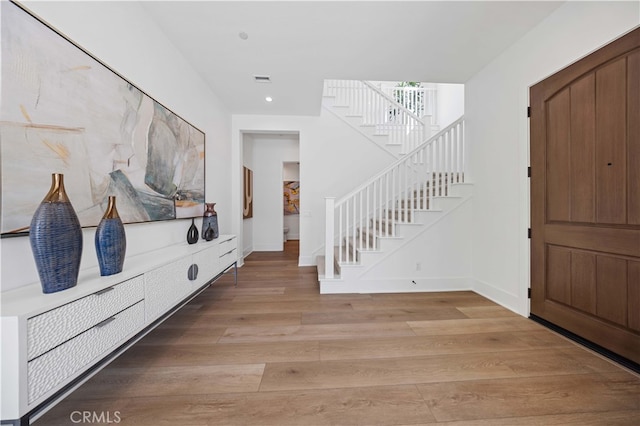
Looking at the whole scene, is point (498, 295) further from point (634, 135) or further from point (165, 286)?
point (165, 286)

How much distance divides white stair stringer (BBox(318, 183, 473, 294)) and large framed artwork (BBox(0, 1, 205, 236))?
7.56ft

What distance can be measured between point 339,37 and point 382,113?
104 inches

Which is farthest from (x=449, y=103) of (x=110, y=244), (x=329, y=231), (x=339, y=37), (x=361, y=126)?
(x=110, y=244)

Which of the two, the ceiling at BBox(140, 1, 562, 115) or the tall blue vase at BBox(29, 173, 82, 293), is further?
the ceiling at BBox(140, 1, 562, 115)

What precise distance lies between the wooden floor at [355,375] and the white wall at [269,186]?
11.4 feet

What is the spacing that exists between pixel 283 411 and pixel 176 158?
2.41 meters

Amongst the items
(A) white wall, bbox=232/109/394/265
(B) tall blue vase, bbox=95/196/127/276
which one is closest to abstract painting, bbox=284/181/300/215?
(A) white wall, bbox=232/109/394/265

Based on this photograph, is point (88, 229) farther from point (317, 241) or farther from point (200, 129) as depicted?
point (317, 241)

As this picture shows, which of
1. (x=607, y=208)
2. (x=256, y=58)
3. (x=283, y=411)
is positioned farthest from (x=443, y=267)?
(x=256, y=58)

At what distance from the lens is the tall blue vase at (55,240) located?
1053mm

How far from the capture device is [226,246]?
115 inches

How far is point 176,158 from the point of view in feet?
8.12

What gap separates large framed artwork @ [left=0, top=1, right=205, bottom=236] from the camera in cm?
111

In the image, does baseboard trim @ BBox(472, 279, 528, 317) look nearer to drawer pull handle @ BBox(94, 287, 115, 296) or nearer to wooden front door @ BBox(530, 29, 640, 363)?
wooden front door @ BBox(530, 29, 640, 363)
